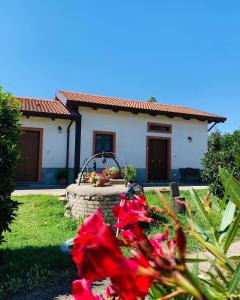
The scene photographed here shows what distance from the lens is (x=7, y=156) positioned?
470 cm

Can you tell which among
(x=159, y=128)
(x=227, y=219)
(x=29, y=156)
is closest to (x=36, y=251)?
(x=227, y=219)

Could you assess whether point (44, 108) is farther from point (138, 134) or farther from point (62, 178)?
point (138, 134)

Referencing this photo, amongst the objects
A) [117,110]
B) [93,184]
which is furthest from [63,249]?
[117,110]

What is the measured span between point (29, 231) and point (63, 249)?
209 centimetres

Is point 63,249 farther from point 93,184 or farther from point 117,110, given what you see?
point 117,110

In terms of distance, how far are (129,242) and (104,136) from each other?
14316 millimetres

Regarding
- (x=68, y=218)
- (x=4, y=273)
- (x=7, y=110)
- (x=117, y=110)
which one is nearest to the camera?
(x=4, y=273)

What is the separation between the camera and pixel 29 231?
22.3ft

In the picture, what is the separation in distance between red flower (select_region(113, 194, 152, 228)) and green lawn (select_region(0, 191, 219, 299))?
2.06 m

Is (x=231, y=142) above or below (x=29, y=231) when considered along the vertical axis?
above

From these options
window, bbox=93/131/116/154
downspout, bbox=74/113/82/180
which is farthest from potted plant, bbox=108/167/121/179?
window, bbox=93/131/116/154

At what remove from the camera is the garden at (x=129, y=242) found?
44cm

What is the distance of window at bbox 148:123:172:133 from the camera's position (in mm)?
16094

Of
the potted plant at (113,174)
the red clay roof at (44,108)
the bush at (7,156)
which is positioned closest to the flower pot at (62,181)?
the red clay roof at (44,108)
